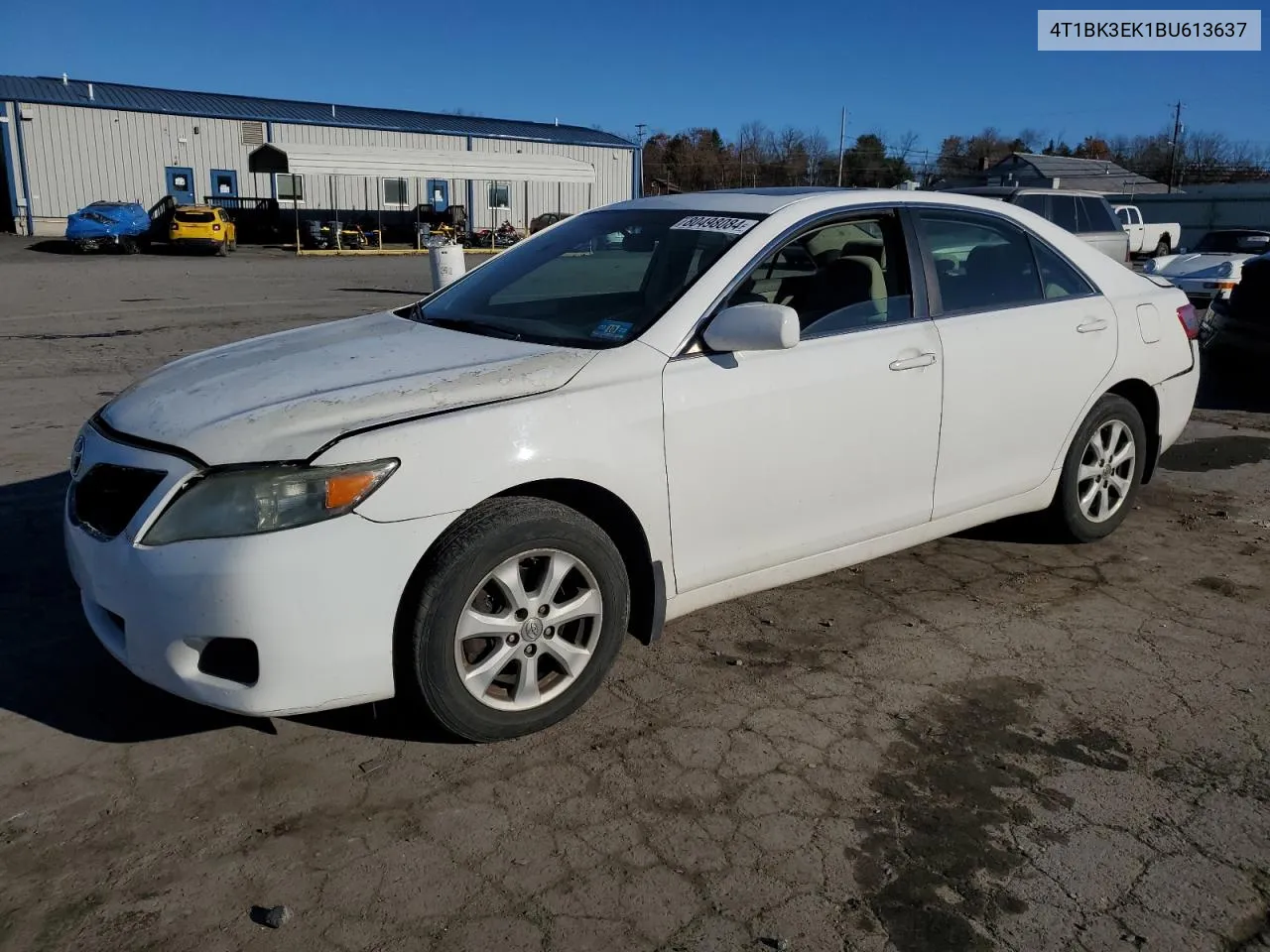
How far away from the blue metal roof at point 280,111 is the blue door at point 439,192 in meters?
3.71

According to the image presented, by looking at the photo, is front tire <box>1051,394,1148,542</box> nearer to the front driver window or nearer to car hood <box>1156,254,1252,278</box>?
the front driver window

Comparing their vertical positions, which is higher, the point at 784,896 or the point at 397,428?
the point at 397,428

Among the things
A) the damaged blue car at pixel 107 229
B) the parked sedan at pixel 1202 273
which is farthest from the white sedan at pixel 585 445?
the damaged blue car at pixel 107 229

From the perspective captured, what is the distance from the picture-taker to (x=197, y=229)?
3369cm

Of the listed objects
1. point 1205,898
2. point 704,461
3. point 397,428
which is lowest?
point 1205,898

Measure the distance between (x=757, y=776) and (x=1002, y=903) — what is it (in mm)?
767

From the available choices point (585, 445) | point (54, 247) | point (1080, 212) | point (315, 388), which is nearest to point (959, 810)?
point (585, 445)

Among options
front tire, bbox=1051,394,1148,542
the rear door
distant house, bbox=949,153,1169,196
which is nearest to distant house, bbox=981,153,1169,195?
distant house, bbox=949,153,1169,196

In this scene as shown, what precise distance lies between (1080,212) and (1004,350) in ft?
44.4

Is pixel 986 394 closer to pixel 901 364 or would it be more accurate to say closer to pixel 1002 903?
pixel 901 364

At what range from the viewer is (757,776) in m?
3.03

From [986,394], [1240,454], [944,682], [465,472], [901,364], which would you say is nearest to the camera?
[465,472]

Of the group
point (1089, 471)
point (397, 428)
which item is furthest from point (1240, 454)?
point (397, 428)

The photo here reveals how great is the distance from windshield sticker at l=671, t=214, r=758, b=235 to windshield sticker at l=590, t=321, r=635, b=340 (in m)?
0.59
